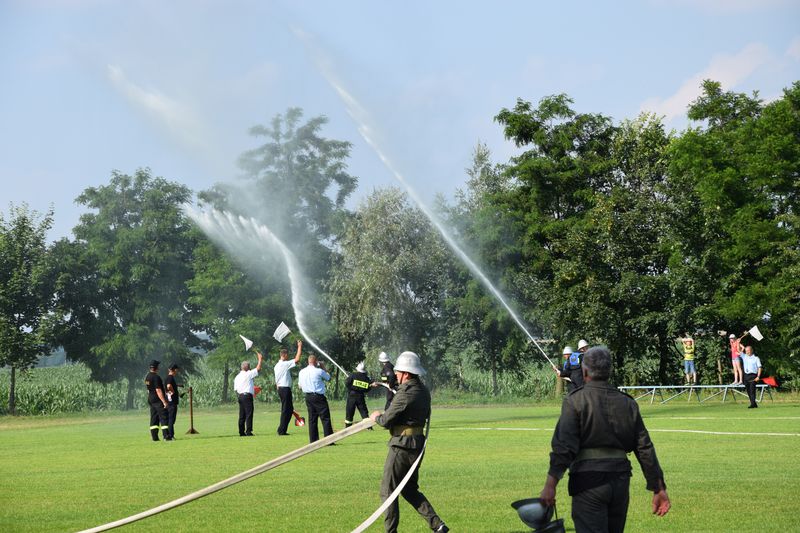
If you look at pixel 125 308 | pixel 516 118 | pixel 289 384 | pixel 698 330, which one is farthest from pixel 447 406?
pixel 125 308

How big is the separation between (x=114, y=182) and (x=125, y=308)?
8697 mm

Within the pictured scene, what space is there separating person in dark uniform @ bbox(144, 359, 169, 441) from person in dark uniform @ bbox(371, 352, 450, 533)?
17.7m

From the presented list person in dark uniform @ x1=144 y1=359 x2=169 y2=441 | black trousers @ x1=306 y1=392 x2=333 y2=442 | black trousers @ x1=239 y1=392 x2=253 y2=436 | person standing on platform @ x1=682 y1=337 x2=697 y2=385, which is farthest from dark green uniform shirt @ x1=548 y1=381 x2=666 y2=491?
person standing on platform @ x1=682 y1=337 x2=697 y2=385

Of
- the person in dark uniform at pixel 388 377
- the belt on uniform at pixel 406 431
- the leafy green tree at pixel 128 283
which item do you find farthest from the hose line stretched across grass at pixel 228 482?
the leafy green tree at pixel 128 283

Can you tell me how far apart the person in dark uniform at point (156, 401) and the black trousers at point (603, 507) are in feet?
69.7

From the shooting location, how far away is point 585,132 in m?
58.2

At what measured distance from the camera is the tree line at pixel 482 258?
4978cm

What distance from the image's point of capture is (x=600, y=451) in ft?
25.3

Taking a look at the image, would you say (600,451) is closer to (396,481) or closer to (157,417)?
(396,481)

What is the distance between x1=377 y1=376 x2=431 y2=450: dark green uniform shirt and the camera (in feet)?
35.3

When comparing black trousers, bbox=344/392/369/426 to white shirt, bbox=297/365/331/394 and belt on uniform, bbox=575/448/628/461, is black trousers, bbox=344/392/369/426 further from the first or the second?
belt on uniform, bbox=575/448/628/461

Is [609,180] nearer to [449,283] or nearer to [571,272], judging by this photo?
[571,272]

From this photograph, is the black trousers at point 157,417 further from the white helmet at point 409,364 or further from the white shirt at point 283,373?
the white helmet at point 409,364

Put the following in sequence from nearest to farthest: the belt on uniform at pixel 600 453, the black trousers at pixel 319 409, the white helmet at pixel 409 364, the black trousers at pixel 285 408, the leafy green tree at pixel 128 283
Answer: the belt on uniform at pixel 600 453, the white helmet at pixel 409 364, the black trousers at pixel 319 409, the black trousers at pixel 285 408, the leafy green tree at pixel 128 283
